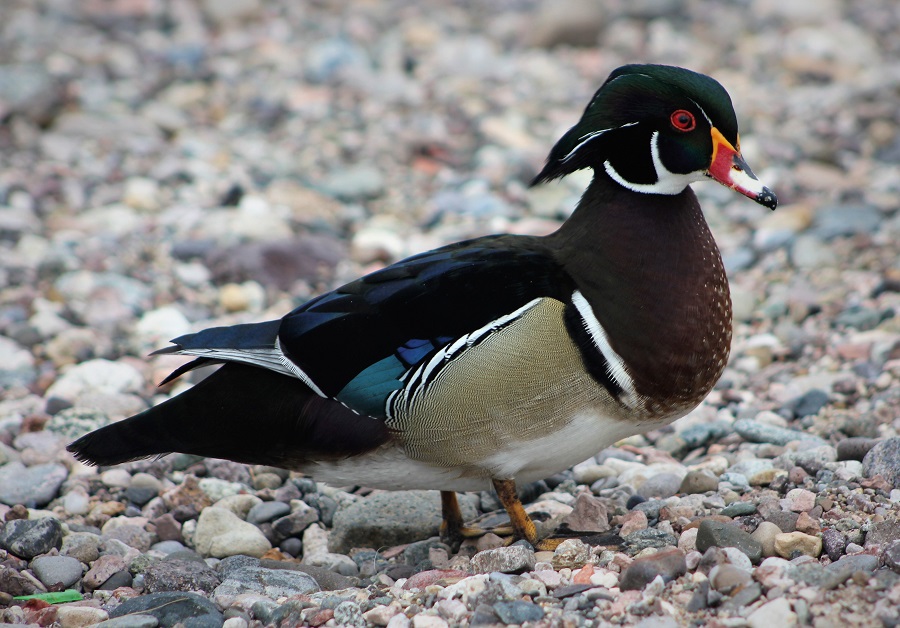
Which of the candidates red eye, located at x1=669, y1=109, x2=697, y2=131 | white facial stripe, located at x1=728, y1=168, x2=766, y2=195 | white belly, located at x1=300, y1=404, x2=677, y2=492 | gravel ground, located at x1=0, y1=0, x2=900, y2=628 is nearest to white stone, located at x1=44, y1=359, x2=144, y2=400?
gravel ground, located at x1=0, y1=0, x2=900, y2=628

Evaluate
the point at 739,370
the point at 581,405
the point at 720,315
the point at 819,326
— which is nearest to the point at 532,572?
the point at 581,405

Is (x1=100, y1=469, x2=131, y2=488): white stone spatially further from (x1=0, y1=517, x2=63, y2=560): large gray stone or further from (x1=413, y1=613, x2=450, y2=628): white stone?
(x1=413, y1=613, x2=450, y2=628): white stone

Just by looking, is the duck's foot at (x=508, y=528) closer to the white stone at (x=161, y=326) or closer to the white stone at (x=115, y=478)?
the white stone at (x=115, y=478)

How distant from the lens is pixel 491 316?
12.7ft

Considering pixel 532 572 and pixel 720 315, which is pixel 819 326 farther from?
pixel 532 572

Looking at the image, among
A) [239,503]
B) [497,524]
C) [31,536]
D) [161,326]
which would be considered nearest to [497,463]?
[497,524]

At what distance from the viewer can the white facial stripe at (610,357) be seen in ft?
12.5

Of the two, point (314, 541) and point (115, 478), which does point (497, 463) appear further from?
point (115, 478)

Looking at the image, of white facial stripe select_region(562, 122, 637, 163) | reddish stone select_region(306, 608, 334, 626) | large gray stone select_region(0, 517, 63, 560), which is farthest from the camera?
large gray stone select_region(0, 517, 63, 560)

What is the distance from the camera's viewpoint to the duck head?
3.91m

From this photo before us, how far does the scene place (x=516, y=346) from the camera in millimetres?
3805

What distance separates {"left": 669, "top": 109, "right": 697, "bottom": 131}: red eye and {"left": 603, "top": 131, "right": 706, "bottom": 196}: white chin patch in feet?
0.25

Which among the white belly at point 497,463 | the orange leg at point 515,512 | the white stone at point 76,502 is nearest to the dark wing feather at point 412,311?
the white belly at point 497,463

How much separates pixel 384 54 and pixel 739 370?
5515 millimetres
